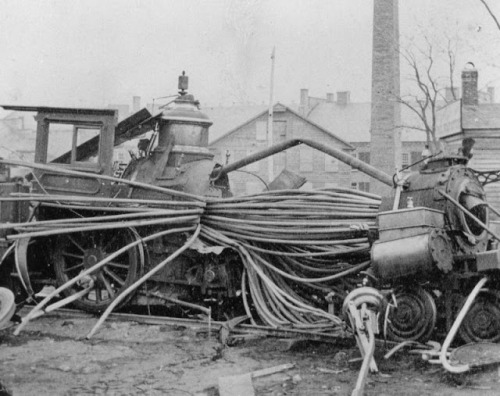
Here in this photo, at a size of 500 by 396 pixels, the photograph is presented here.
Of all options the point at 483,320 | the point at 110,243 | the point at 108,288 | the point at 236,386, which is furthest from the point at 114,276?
the point at 483,320

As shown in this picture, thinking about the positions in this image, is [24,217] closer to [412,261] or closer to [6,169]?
[6,169]

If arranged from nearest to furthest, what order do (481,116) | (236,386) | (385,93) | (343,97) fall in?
1. (236,386)
2. (481,116)
3. (385,93)
4. (343,97)

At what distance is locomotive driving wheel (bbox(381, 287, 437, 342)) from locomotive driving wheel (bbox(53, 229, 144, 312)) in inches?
127

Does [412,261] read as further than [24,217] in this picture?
No

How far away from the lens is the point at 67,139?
872 centimetres

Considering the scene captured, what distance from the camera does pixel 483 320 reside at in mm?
5617

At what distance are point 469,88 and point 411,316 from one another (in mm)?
16670

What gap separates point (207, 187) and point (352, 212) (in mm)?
2278

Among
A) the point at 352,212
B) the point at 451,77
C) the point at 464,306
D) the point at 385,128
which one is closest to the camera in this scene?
the point at 464,306

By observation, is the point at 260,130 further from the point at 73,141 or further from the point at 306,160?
the point at 73,141

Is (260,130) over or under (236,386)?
over

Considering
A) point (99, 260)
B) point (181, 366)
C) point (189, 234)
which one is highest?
point (189, 234)

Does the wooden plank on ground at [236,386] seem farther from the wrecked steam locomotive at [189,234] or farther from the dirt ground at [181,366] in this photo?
the wrecked steam locomotive at [189,234]

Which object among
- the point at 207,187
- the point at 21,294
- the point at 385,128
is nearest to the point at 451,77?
the point at 385,128
